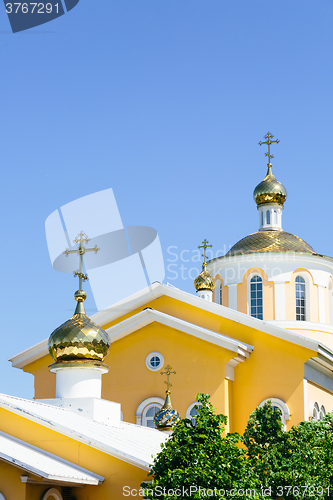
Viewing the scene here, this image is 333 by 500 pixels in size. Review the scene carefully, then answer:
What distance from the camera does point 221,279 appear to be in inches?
881

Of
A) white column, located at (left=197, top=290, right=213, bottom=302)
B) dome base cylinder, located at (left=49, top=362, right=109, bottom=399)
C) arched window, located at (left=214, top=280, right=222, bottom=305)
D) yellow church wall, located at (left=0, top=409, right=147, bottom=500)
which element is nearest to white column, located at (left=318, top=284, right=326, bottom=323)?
arched window, located at (left=214, top=280, right=222, bottom=305)

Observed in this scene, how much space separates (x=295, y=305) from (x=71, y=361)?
9228 mm

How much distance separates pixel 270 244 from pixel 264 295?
1.67 metres

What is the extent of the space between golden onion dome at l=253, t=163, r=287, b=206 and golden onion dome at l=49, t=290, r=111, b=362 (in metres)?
11.1

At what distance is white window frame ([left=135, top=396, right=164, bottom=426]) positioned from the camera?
1652cm

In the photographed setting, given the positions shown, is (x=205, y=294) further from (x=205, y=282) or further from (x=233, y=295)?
(x=233, y=295)

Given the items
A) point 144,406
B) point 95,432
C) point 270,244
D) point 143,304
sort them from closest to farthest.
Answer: point 95,432, point 144,406, point 143,304, point 270,244

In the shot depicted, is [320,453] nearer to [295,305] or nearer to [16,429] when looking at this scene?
[16,429]

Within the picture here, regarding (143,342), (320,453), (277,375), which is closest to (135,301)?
(143,342)

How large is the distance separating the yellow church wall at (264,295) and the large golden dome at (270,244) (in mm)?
673

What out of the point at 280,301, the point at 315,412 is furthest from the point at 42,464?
the point at 280,301

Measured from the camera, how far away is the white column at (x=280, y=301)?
68.4 feet

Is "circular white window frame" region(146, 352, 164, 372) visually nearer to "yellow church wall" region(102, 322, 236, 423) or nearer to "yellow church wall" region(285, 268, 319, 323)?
"yellow church wall" region(102, 322, 236, 423)

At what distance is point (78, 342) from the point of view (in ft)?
44.0
